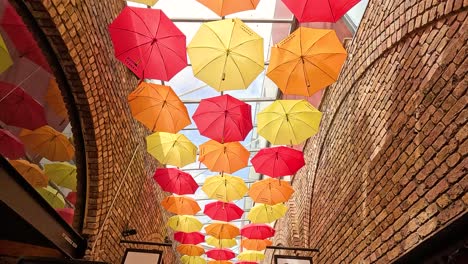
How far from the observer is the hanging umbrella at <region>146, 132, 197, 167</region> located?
22.2 feet

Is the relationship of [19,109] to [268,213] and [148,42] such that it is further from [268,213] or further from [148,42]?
[268,213]

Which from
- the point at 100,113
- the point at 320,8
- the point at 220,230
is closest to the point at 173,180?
the point at 100,113

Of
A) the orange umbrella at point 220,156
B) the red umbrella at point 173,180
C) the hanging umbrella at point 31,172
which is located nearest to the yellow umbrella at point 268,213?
the red umbrella at point 173,180

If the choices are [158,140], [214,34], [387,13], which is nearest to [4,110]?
[214,34]

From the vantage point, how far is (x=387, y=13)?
170 inches

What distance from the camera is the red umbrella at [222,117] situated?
567 cm

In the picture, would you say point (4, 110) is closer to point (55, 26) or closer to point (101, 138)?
point (55, 26)

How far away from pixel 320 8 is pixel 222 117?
2348 mm

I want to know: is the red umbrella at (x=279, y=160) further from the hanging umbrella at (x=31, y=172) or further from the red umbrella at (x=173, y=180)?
the hanging umbrella at (x=31, y=172)

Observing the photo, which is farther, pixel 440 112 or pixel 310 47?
pixel 310 47

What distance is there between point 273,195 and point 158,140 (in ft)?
9.65

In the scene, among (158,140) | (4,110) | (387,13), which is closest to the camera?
(4,110)

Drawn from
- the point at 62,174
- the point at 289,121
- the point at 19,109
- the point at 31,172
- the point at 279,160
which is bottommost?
the point at 31,172

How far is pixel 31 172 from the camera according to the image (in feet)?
13.2
